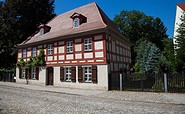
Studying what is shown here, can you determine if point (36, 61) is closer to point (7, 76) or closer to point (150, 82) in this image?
point (7, 76)

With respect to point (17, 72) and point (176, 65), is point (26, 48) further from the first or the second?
point (176, 65)

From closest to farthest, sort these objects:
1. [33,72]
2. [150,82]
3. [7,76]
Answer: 1. [150,82]
2. [33,72]
3. [7,76]

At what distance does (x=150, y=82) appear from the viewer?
45.5 feet

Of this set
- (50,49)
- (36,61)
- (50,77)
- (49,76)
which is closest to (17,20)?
(36,61)

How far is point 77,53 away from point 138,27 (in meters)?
33.9

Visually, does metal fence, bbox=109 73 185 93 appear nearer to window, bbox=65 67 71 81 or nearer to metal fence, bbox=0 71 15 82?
window, bbox=65 67 71 81

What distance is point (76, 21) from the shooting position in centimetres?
1942

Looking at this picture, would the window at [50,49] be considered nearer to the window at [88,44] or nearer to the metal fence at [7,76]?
the window at [88,44]

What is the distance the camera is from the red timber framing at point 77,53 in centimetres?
1627

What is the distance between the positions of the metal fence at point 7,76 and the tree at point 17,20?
3.47 meters

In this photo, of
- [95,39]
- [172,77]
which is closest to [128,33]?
[95,39]

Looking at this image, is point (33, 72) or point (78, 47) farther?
point (33, 72)

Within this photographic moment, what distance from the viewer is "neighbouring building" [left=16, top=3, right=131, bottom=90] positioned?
16.1 metres

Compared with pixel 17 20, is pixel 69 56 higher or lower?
lower
